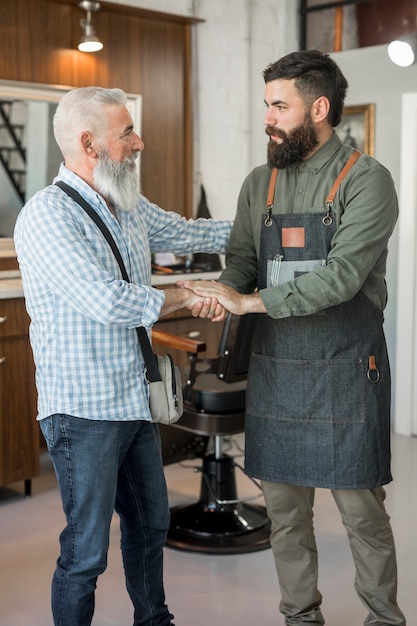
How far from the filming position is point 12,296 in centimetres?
397

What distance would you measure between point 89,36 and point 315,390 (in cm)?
289

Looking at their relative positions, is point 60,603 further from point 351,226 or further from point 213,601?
point 351,226

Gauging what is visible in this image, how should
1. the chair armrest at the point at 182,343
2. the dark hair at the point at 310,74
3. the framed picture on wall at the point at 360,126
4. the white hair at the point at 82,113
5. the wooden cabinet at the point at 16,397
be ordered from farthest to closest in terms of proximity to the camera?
1. the framed picture on wall at the point at 360,126
2. the wooden cabinet at the point at 16,397
3. the chair armrest at the point at 182,343
4. the dark hair at the point at 310,74
5. the white hair at the point at 82,113

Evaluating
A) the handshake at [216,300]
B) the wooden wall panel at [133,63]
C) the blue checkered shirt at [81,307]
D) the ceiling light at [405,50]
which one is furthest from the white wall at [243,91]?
the blue checkered shirt at [81,307]

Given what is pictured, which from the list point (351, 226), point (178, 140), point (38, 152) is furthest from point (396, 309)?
point (351, 226)

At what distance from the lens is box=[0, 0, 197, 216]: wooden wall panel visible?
14.8 ft

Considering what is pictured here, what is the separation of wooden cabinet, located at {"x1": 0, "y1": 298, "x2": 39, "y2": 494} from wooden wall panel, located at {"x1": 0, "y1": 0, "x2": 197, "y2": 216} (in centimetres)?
137

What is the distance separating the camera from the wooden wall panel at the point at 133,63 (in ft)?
14.8

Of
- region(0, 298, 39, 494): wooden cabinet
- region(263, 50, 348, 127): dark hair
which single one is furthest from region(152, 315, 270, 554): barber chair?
region(263, 50, 348, 127): dark hair

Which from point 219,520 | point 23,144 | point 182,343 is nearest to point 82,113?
point 182,343

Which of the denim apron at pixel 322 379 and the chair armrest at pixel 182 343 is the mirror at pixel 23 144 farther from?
the denim apron at pixel 322 379

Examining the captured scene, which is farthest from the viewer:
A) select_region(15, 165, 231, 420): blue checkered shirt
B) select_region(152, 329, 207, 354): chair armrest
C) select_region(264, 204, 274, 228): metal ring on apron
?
select_region(152, 329, 207, 354): chair armrest

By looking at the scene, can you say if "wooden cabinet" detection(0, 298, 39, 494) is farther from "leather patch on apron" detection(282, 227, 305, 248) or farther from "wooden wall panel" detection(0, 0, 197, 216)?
"leather patch on apron" detection(282, 227, 305, 248)

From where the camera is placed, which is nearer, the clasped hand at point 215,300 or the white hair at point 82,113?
the white hair at point 82,113
